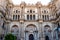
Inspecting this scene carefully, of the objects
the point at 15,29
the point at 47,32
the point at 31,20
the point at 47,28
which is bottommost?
the point at 47,32

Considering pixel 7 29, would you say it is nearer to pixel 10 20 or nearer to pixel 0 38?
pixel 10 20

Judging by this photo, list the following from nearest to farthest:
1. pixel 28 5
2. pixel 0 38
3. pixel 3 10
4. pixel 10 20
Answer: pixel 0 38 → pixel 3 10 → pixel 10 20 → pixel 28 5

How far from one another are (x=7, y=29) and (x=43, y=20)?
12.4 metres

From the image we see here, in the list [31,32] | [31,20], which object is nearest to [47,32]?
[31,32]

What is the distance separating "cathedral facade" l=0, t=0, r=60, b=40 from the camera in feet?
160

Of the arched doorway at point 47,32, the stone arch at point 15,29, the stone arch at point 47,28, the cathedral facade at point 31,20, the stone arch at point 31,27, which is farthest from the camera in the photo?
the stone arch at point 31,27

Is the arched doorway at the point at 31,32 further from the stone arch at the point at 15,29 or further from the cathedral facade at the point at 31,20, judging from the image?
the stone arch at the point at 15,29

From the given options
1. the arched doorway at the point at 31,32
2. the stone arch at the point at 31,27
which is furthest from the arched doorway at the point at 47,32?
the stone arch at the point at 31,27

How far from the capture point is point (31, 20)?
167 ft

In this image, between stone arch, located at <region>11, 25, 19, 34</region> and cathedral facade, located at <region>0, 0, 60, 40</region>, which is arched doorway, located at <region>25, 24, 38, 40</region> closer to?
cathedral facade, located at <region>0, 0, 60, 40</region>

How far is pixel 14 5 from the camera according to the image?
5350cm

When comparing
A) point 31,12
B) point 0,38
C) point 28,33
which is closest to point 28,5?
point 31,12

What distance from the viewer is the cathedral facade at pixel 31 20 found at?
1922 inches

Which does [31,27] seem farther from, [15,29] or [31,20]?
[15,29]
